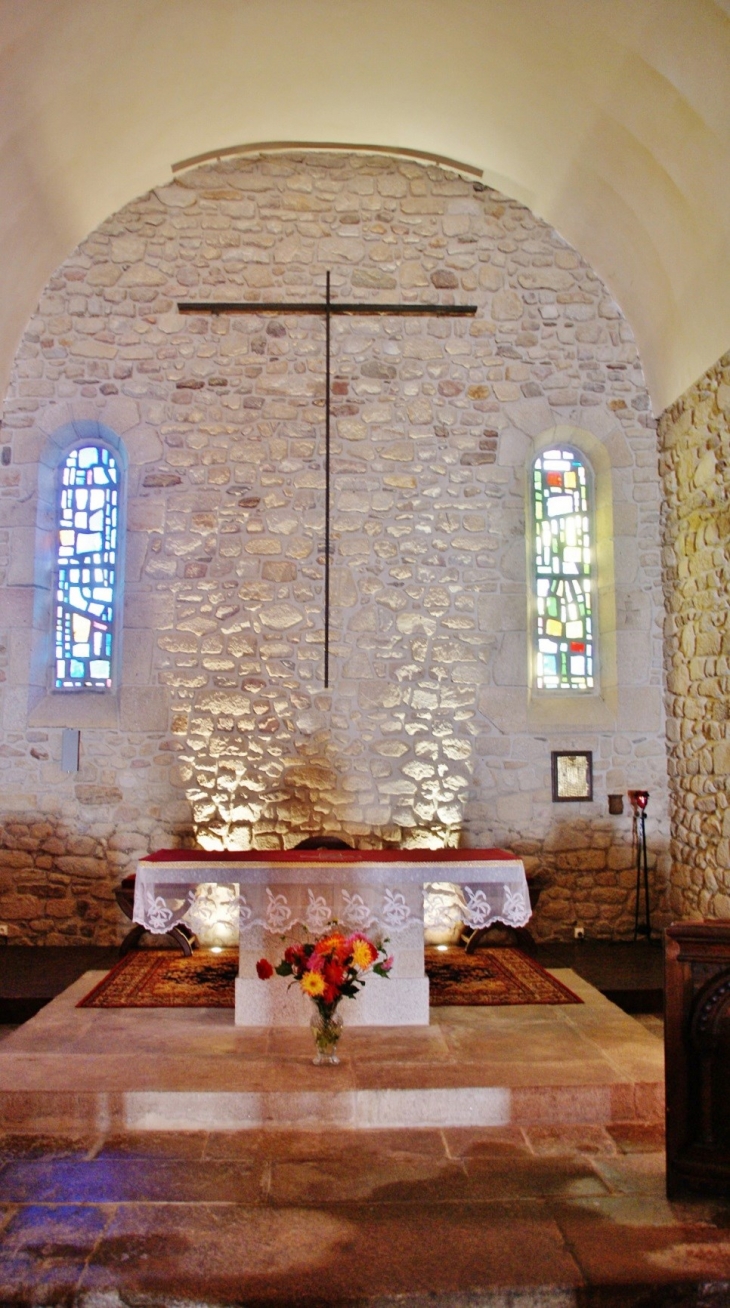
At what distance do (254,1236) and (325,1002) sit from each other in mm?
1324

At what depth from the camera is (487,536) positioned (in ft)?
23.9

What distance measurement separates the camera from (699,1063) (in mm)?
3223

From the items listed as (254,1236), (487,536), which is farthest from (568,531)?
(254,1236)

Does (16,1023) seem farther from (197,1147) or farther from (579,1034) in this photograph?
(579,1034)

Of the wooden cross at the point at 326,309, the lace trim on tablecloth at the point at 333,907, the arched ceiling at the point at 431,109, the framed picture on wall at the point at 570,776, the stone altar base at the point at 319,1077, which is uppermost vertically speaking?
the arched ceiling at the point at 431,109

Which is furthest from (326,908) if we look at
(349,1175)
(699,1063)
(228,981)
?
(699,1063)

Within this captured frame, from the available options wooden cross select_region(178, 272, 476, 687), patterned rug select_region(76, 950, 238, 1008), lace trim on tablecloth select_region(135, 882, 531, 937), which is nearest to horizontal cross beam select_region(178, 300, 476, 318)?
wooden cross select_region(178, 272, 476, 687)

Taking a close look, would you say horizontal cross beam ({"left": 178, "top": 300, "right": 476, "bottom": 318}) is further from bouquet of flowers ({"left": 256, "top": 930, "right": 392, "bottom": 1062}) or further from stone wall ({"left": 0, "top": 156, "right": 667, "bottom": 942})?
bouquet of flowers ({"left": 256, "top": 930, "right": 392, "bottom": 1062})

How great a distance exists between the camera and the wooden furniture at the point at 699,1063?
3180 millimetres

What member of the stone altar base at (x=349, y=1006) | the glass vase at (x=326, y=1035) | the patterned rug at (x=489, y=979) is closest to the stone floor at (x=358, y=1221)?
the glass vase at (x=326, y=1035)

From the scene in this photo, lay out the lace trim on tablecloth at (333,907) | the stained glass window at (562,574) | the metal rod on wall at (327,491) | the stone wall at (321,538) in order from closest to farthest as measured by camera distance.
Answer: the lace trim on tablecloth at (333,907), the stone wall at (321,538), the metal rod on wall at (327,491), the stained glass window at (562,574)

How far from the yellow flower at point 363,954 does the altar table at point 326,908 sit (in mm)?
691

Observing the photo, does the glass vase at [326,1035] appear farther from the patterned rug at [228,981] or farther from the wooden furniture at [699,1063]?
the wooden furniture at [699,1063]

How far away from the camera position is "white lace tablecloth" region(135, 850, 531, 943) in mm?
4891
